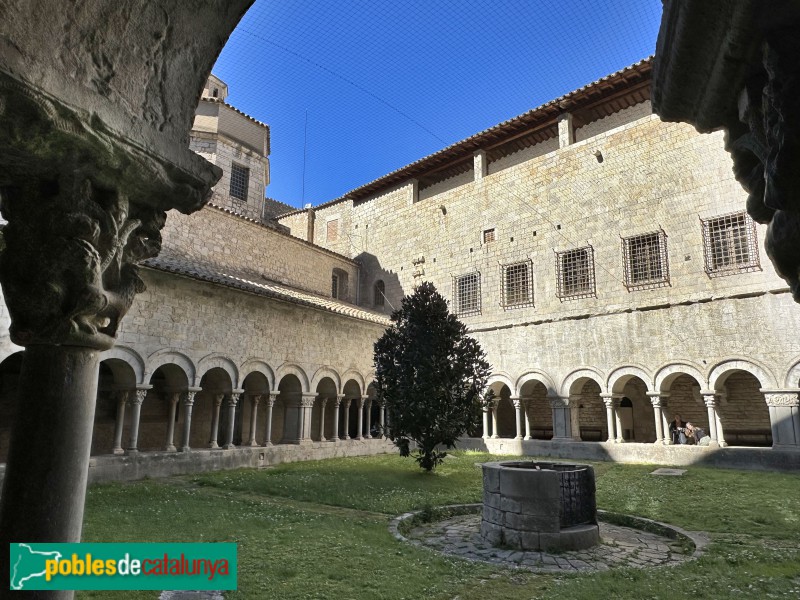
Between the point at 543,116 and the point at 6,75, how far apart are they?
20563 millimetres

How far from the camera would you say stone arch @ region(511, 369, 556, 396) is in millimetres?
17953

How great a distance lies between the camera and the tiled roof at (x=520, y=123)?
57.4 ft

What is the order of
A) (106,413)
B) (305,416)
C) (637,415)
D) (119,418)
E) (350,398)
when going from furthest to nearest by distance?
(637,415) → (350,398) → (305,416) → (106,413) → (119,418)

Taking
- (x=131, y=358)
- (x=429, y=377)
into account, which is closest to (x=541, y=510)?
(x=429, y=377)

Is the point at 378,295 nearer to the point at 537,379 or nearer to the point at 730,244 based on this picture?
the point at 537,379

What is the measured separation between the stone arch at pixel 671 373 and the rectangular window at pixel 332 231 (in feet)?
56.2

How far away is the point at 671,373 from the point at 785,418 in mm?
2971

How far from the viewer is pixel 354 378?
1892 centimetres

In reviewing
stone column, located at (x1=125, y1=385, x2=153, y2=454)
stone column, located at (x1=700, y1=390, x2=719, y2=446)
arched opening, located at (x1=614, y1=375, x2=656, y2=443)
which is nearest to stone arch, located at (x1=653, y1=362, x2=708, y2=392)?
stone column, located at (x1=700, y1=390, x2=719, y2=446)

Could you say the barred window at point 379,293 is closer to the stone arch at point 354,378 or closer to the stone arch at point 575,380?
the stone arch at point 354,378

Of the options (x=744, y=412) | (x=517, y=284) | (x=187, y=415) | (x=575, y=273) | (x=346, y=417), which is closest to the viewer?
(x=187, y=415)

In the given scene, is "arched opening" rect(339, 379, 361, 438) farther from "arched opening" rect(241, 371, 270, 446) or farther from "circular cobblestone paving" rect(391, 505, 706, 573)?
"circular cobblestone paving" rect(391, 505, 706, 573)

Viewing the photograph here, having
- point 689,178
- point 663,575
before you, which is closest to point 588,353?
point 689,178

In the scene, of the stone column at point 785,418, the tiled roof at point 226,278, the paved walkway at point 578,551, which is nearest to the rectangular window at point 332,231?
the tiled roof at point 226,278
